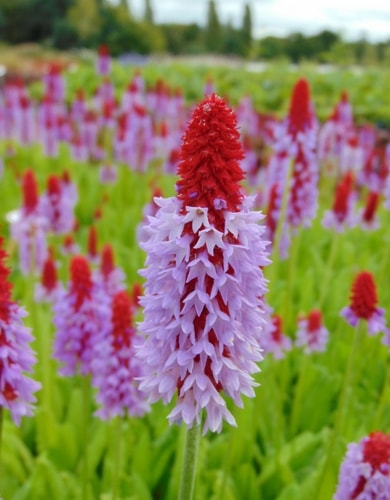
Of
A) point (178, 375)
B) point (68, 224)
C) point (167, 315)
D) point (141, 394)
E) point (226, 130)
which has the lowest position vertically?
point (141, 394)

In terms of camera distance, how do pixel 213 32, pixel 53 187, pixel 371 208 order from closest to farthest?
pixel 53 187
pixel 371 208
pixel 213 32

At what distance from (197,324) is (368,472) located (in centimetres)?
104

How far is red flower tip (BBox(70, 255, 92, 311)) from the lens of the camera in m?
2.90

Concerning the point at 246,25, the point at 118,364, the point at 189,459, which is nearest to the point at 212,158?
the point at 189,459

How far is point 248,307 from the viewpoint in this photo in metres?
1.58

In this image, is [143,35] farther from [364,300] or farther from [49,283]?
[364,300]

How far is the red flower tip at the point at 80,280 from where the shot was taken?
2.90 metres

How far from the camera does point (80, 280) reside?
2.91 metres

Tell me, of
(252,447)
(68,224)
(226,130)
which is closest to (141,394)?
(252,447)

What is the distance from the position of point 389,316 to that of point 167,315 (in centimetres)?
422

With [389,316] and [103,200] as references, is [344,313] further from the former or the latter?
[103,200]

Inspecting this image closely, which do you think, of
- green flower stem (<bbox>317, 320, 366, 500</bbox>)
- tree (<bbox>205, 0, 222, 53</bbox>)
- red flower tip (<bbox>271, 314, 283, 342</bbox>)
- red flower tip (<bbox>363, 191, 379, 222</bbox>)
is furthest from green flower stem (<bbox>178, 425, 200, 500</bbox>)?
tree (<bbox>205, 0, 222, 53</bbox>)

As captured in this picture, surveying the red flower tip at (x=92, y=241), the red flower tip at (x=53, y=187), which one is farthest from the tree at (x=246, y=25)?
the red flower tip at (x=53, y=187)

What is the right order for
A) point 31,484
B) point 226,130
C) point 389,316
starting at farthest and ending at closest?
1. point 389,316
2. point 31,484
3. point 226,130
